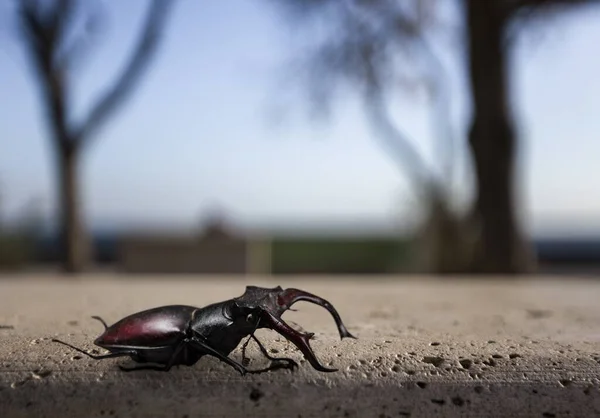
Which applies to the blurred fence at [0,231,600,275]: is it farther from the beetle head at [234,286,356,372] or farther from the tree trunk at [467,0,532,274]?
the beetle head at [234,286,356,372]

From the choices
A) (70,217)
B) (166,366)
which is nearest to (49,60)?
(70,217)

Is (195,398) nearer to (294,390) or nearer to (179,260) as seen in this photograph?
(294,390)

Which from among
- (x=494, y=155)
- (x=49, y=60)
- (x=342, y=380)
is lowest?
(x=342, y=380)

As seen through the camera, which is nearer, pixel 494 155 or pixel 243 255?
pixel 494 155

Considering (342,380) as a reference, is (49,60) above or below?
above

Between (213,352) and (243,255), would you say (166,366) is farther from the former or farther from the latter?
(243,255)

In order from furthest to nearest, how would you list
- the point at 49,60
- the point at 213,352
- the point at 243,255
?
1. the point at 243,255
2. the point at 49,60
3. the point at 213,352

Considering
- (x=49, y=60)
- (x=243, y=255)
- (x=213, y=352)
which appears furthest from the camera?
(x=243, y=255)
